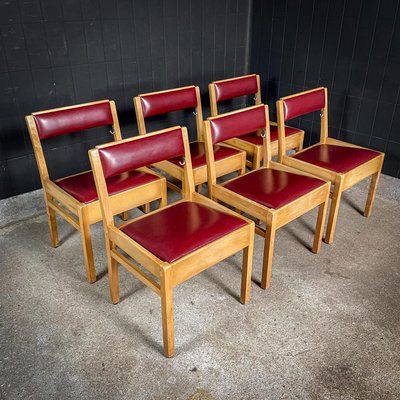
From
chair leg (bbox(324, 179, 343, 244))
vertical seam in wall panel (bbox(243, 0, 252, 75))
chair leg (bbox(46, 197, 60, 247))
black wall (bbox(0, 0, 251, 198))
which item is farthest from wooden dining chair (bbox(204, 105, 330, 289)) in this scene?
vertical seam in wall panel (bbox(243, 0, 252, 75))

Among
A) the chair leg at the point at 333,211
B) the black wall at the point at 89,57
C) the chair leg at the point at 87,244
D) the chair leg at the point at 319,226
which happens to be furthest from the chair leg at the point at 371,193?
the chair leg at the point at 87,244

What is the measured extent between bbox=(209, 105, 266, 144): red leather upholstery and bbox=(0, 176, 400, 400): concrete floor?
2.44ft

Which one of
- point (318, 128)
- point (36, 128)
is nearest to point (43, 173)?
point (36, 128)

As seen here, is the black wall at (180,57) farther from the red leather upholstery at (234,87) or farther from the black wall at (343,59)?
the red leather upholstery at (234,87)

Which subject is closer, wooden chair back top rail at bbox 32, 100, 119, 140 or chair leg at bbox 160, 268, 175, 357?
chair leg at bbox 160, 268, 175, 357

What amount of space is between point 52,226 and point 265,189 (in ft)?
4.32

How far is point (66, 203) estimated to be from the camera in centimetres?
231

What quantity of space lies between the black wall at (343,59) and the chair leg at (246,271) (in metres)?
1.66

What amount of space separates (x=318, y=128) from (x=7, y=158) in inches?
94.0

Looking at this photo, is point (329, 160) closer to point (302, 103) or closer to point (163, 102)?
point (302, 103)

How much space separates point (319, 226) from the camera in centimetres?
250

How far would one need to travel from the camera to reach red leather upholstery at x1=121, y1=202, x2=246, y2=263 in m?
1.78

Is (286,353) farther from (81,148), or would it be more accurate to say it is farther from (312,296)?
(81,148)

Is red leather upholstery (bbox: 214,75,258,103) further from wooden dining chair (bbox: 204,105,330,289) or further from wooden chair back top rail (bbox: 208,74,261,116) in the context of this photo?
wooden dining chair (bbox: 204,105,330,289)
